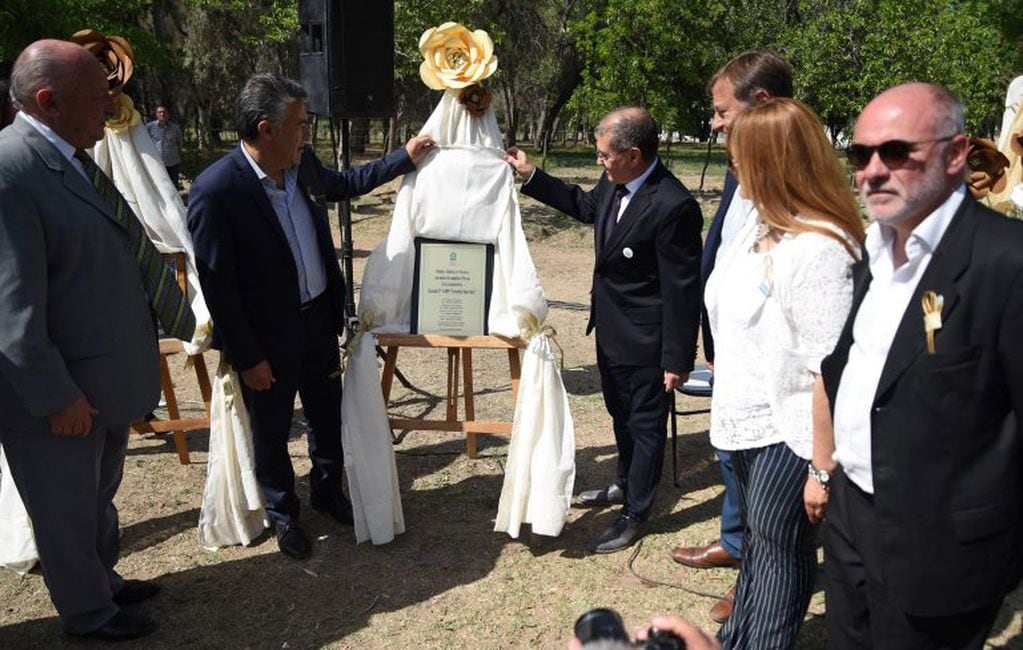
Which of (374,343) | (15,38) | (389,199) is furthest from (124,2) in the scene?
(374,343)

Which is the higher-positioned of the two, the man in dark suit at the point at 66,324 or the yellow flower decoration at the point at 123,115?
the yellow flower decoration at the point at 123,115

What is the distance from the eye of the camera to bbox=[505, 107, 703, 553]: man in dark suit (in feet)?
11.2

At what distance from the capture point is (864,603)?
2.00m

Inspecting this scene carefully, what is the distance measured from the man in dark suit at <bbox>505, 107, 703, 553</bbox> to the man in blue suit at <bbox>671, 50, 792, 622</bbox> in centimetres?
16

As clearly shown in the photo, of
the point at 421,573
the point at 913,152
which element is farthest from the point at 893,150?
the point at 421,573

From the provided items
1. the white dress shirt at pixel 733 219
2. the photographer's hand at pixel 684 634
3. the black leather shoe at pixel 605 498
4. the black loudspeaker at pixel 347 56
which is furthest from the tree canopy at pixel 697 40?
the photographer's hand at pixel 684 634

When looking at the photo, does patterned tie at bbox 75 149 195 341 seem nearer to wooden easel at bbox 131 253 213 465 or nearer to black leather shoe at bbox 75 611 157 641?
black leather shoe at bbox 75 611 157 641

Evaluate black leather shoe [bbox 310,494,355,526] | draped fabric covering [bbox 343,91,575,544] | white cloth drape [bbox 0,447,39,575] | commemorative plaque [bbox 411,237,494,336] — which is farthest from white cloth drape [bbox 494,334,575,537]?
white cloth drape [bbox 0,447,39,575]

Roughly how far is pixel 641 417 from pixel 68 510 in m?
2.29

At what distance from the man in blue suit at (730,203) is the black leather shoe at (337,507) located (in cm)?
156

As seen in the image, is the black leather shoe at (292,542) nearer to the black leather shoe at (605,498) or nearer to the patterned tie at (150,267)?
the patterned tie at (150,267)

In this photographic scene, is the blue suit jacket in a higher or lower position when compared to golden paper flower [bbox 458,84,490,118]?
lower

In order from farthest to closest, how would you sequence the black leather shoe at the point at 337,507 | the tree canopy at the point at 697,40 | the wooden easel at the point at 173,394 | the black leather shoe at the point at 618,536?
the tree canopy at the point at 697,40
the wooden easel at the point at 173,394
the black leather shoe at the point at 337,507
the black leather shoe at the point at 618,536

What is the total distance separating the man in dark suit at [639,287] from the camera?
11.2 ft
